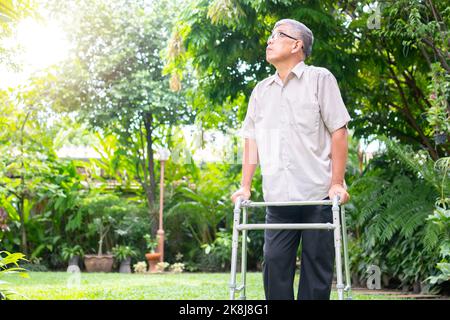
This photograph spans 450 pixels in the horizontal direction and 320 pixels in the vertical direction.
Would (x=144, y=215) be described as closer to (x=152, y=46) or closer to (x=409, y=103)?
(x=152, y=46)

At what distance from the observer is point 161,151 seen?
972 cm

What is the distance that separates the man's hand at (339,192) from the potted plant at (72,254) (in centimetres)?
751

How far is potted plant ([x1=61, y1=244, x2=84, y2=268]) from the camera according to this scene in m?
9.36

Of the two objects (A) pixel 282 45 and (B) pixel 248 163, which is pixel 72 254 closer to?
(B) pixel 248 163

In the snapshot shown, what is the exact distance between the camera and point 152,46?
394 inches

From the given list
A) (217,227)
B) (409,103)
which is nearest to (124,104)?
(217,227)

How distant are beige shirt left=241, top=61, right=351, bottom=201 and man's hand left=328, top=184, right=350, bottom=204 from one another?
0.04m

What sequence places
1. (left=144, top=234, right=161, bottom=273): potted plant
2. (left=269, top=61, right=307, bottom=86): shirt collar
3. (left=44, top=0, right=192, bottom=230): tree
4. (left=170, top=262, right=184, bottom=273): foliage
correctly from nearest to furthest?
(left=269, top=61, right=307, bottom=86): shirt collar → (left=170, top=262, right=184, bottom=273): foliage → (left=144, top=234, right=161, bottom=273): potted plant → (left=44, top=0, right=192, bottom=230): tree

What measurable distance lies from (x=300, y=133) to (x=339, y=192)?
25cm

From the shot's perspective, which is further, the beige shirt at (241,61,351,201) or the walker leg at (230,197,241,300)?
the beige shirt at (241,61,351,201)

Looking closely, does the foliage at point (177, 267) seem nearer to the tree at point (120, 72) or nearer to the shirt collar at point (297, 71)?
the tree at point (120, 72)

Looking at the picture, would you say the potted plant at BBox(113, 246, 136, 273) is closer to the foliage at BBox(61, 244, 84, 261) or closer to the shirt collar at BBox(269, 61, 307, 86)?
the foliage at BBox(61, 244, 84, 261)

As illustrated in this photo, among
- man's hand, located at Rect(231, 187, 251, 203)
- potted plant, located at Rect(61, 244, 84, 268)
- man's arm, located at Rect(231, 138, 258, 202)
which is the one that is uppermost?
man's arm, located at Rect(231, 138, 258, 202)

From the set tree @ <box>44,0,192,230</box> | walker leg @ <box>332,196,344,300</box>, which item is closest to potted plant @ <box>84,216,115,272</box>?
tree @ <box>44,0,192,230</box>
